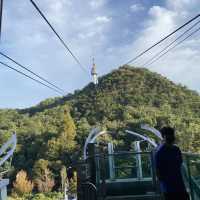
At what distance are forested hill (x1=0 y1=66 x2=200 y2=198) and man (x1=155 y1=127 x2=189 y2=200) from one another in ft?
133

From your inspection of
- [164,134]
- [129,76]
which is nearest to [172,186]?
[164,134]

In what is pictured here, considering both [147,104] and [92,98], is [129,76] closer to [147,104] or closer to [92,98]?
[147,104]

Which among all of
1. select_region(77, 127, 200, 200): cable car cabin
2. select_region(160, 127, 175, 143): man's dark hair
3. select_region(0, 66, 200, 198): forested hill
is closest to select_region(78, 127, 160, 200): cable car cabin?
select_region(77, 127, 200, 200): cable car cabin

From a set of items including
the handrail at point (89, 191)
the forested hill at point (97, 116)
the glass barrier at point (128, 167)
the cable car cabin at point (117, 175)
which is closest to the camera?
the handrail at point (89, 191)

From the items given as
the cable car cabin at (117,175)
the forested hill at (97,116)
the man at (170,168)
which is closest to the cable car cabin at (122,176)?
the cable car cabin at (117,175)

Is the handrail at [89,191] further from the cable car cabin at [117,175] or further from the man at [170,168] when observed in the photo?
the man at [170,168]

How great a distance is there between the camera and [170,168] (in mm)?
4125

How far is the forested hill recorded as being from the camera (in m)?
49.8

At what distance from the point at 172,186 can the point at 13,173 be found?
4995 cm

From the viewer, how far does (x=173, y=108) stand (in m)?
55.9

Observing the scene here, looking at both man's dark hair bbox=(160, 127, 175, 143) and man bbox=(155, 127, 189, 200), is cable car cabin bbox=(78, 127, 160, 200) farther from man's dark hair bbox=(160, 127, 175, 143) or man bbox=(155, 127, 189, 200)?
man's dark hair bbox=(160, 127, 175, 143)

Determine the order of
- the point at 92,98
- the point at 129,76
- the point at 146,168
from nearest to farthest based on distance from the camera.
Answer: the point at 146,168, the point at 92,98, the point at 129,76

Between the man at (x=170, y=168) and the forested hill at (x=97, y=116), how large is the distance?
40.5 metres

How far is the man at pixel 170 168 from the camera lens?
4.11 meters
